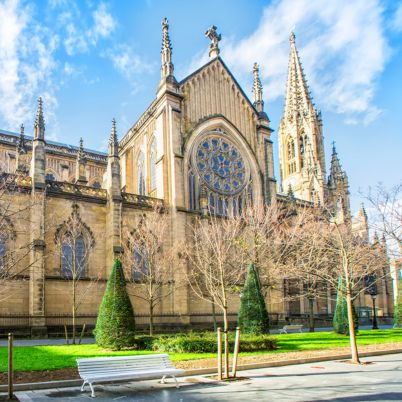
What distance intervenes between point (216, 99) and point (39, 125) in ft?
54.1

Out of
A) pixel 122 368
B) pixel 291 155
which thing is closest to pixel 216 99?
pixel 291 155

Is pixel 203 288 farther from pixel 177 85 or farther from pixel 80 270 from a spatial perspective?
pixel 177 85

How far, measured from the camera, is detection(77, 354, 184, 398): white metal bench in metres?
11.1

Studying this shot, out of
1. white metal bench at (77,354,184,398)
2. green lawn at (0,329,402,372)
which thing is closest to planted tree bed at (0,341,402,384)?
green lawn at (0,329,402,372)

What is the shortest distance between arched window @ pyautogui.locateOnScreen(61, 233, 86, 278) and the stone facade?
1.41ft

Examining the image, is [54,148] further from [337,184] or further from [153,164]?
[337,184]

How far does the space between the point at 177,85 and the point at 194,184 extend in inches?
326

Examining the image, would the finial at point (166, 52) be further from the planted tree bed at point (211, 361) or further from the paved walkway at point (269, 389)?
the paved walkway at point (269, 389)

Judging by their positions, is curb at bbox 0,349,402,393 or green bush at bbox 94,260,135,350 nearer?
curb at bbox 0,349,402,393

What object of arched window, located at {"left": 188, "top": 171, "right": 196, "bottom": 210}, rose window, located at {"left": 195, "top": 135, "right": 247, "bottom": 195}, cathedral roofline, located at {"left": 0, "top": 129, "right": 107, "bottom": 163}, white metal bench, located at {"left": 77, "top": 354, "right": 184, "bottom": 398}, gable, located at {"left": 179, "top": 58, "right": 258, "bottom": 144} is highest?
gable, located at {"left": 179, "top": 58, "right": 258, "bottom": 144}

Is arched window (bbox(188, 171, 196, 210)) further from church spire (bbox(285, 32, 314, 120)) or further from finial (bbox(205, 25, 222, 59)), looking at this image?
church spire (bbox(285, 32, 314, 120))

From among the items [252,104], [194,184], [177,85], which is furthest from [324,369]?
[252,104]

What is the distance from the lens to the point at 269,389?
11258 millimetres

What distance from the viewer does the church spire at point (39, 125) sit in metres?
30.6
